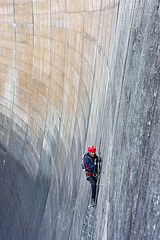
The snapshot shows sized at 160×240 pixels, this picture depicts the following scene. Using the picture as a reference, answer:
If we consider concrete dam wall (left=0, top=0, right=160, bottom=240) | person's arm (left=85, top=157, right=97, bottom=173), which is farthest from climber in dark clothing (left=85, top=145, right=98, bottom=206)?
concrete dam wall (left=0, top=0, right=160, bottom=240)

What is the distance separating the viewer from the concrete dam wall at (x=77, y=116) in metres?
3.57

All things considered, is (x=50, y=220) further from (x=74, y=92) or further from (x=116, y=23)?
(x=116, y=23)

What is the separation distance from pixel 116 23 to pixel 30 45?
681 cm

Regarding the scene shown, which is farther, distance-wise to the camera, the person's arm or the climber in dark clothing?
the person's arm

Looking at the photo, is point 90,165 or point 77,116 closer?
point 90,165

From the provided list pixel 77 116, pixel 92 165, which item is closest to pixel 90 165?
pixel 92 165

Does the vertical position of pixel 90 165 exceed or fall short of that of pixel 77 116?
it exceeds it

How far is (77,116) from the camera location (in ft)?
32.5

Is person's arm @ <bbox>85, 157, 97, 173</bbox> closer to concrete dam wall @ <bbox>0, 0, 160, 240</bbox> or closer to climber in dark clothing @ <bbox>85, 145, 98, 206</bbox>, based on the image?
climber in dark clothing @ <bbox>85, 145, 98, 206</bbox>

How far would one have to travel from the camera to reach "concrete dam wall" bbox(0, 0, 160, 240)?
11.7ft

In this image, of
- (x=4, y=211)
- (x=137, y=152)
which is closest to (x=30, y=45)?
(x=4, y=211)

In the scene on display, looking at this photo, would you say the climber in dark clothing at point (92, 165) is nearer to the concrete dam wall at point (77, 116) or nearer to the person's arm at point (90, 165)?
the person's arm at point (90, 165)

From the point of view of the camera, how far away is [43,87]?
13.1 metres

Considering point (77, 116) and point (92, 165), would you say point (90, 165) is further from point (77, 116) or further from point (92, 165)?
point (77, 116)
